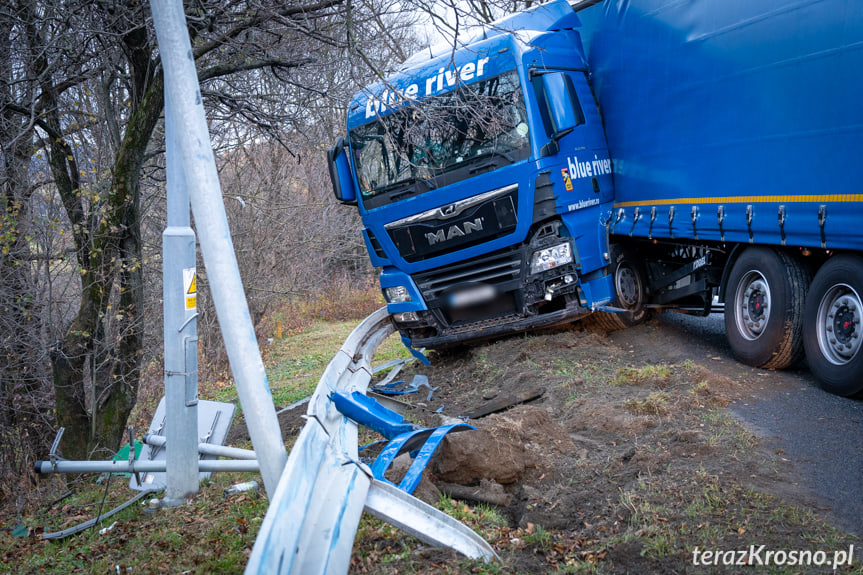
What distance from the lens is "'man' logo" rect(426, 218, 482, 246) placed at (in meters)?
8.11

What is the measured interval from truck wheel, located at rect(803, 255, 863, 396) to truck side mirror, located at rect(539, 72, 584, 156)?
9.84 feet

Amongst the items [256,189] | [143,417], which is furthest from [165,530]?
[256,189]

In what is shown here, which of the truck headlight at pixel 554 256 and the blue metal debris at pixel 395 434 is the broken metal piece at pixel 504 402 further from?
the truck headlight at pixel 554 256

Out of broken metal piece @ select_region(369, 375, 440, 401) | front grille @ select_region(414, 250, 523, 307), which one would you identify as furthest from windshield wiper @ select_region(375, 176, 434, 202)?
broken metal piece @ select_region(369, 375, 440, 401)

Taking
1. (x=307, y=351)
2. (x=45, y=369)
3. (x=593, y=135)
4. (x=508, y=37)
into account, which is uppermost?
(x=508, y=37)

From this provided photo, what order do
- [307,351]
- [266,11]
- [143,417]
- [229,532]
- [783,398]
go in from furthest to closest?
[307,351] < [143,417] < [266,11] < [783,398] < [229,532]

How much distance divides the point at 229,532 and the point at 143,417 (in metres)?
7.24

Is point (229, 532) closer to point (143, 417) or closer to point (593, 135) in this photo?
point (593, 135)

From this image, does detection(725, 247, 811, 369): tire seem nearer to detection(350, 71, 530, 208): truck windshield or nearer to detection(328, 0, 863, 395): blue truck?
detection(328, 0, 863, 395): blue truck

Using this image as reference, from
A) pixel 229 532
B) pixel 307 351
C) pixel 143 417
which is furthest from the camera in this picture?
pixel 307 351

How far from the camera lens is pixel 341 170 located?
354 inches

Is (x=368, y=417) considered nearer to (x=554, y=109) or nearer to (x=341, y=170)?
(x=554, y=109)

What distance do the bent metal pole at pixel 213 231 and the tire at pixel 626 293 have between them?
612 centimetres

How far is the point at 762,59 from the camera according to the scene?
6242 mm
